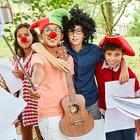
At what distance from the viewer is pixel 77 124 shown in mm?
2352

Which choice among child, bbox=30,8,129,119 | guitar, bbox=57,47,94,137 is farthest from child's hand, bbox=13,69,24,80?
guitar, bbox=57,47,94,137

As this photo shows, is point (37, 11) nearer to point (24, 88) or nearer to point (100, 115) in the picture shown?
point (24, 88)

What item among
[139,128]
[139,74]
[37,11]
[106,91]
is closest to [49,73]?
[106,91]

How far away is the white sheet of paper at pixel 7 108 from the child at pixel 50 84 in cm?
16

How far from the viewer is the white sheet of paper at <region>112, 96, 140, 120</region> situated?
237 centimetres

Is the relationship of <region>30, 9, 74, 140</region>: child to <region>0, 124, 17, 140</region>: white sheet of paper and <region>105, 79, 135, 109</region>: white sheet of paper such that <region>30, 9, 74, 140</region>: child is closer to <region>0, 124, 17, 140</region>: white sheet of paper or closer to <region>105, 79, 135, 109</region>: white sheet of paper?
<region>0, 124, 17, 140</region>: white sheet of paper

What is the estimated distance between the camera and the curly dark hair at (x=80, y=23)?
8.18 feet

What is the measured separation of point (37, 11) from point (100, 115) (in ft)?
5.60

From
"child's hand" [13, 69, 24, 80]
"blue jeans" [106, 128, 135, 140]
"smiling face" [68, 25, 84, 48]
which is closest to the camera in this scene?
"smiling face" [68, 25, 84, 48]

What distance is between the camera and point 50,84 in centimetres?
234

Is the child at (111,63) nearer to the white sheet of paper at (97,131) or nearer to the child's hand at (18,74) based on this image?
the white sheet of paper at (97,131)

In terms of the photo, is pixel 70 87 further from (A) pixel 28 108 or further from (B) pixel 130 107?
(A) pixel 28 108

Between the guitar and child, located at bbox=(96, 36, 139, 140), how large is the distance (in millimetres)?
278

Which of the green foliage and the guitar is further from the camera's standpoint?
the green foliage
